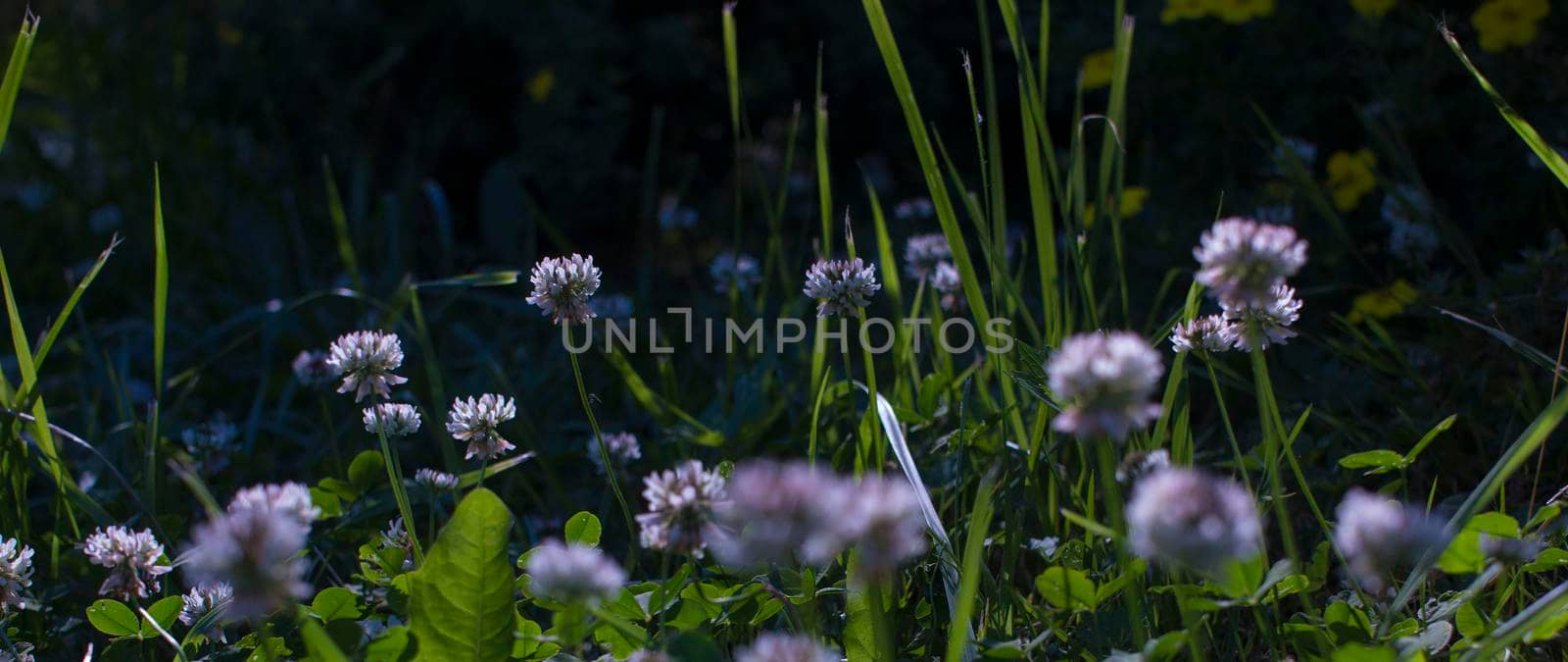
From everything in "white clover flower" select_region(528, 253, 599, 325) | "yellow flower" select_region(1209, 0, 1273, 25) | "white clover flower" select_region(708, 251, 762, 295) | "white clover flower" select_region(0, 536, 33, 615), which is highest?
"yellow flower" select_region(1209, 0, 1273, 25)

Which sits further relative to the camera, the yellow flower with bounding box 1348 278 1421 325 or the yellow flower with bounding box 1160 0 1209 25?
the yellow flower with bounding box 1160 0 1209 25

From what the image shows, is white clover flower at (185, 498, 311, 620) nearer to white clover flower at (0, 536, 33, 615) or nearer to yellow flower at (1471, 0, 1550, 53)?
white clover flower at (0, 536, 33, 615)

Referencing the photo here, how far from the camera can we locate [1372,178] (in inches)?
88.9

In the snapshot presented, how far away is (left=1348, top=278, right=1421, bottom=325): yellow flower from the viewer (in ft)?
6.36

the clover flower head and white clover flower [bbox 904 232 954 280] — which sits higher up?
white clover flower [bbox 904 232 954 280]

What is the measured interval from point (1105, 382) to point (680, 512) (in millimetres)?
319

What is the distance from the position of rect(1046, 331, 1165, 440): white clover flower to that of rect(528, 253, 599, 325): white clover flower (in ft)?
1.91

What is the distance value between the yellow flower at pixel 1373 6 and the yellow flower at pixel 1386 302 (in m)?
0.53

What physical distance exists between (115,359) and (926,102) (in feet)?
6.24

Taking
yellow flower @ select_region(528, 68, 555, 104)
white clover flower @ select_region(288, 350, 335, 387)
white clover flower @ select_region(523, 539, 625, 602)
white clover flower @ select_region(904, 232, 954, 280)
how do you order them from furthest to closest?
yellow flower @ select_region(528, 68, 555, 104) → white clover flower @ select_region(904, 232, 954, 280) → white clover flower @ select_region(288, 350, 335, 387) → white clover flower @ select_region(523, 539, 625, 602)

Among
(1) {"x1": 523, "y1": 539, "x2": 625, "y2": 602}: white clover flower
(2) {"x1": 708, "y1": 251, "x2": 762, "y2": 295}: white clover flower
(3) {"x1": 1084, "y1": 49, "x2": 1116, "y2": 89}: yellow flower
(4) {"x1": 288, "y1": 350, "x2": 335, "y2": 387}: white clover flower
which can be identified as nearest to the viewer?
(1) {"x1": 523, "y1": 539, "x2": 625, "y2": 602}: white clover flower

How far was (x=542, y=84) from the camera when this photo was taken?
3.17 m

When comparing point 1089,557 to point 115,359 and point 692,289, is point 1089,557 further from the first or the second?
point 115,359


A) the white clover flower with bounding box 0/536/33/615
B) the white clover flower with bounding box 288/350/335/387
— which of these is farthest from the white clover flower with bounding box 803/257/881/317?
the white clover flower with bounding box 288/350/335/387
